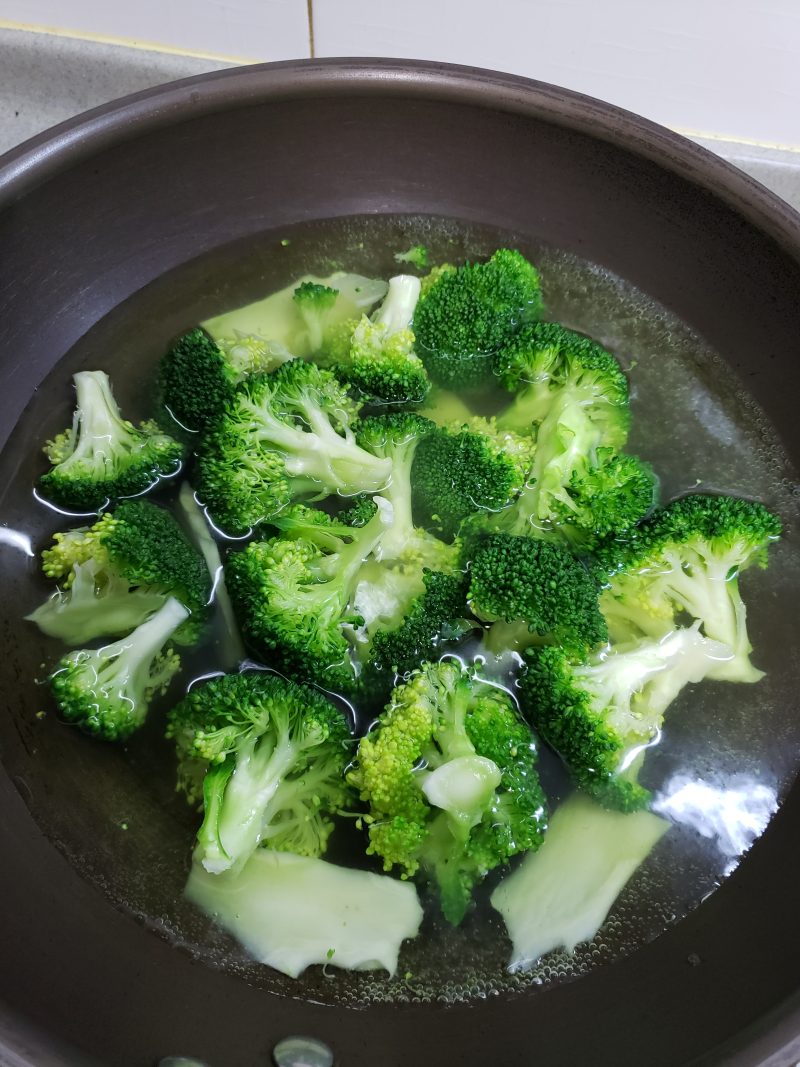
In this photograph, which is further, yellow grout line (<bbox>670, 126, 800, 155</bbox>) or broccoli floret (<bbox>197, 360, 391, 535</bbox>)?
yellow grout line (<bbox>670, 126, 800, 155</bbox>)

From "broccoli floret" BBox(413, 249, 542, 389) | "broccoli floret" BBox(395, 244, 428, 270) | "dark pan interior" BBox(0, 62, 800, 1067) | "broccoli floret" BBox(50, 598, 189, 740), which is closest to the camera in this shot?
"dark pan interior" BBox(0, 62, 800, 1067)

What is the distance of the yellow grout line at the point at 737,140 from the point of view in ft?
5.05

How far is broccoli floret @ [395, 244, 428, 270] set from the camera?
145 centimetres

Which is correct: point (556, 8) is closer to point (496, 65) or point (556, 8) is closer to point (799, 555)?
point (496, 65)

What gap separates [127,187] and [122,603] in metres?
0.72

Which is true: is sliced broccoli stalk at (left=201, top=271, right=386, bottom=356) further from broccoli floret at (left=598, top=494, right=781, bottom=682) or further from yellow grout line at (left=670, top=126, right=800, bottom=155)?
yellow grout line at (left=670, top=126, right=800, bottom=155)

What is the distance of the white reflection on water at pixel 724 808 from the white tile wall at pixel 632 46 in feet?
4.23

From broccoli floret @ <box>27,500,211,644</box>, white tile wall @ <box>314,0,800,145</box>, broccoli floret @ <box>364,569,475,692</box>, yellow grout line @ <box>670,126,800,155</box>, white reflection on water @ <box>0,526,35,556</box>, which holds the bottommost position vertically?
broccoli floret @ <box>364,569,475,692</box>

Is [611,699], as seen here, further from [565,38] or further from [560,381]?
[565,38]

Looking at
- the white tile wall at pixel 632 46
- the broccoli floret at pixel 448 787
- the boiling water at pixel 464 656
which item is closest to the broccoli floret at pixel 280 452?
the boiling water at pixel 464 656

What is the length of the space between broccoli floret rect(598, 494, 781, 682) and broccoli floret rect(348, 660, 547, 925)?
0.28 metres

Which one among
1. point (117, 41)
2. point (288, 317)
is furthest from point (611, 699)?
point (117, 41)

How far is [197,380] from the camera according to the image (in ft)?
4.14

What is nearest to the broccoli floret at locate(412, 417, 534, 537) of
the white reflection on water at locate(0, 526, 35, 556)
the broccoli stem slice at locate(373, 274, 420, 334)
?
the broccoli stem slice at locate(373, 274, 420, 334)
